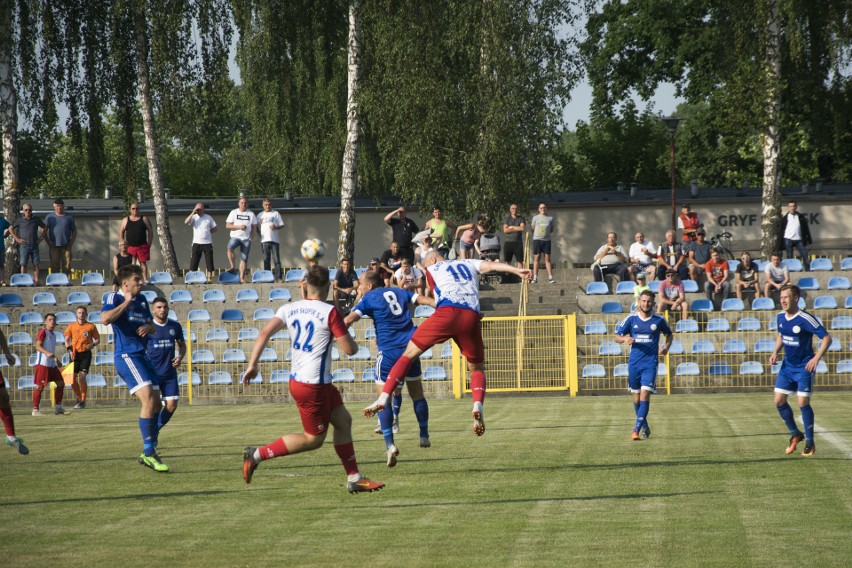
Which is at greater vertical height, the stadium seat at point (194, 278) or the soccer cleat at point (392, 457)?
the stadium seat at point (194, 278)

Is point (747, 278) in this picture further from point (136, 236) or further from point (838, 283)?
point (136, 236)

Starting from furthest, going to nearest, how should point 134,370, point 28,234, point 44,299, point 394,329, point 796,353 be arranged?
point 28,234 → point 44,299 → point 394,329 → point 796,353 → point 134,370

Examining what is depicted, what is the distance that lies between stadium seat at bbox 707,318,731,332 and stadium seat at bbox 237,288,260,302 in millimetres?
10599

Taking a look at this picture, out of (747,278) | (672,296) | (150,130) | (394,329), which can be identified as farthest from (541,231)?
(394,329)

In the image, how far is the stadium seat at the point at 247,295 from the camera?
88.6 feet

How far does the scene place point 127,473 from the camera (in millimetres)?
11617

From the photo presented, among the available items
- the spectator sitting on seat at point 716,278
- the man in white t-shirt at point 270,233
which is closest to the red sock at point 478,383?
the spectator sitting on seat at point 716,278

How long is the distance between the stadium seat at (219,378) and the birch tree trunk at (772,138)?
45.3 feet

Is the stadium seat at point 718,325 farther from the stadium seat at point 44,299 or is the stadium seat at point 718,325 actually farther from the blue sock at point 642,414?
the stadium seat at point 44,299

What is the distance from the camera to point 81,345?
23.7 metres

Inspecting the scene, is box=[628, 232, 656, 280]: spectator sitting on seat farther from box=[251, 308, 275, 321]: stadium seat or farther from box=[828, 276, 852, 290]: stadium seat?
box=[251, 308, 275, 321]: stadium seat

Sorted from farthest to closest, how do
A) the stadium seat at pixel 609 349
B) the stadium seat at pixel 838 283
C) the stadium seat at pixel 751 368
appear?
the stadium seat at pixel 838 283 < the stadium seat at pixel 609 349 < the stadium seat at pixel 751 368

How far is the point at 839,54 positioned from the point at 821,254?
595cm

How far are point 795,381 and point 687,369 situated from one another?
38.2ft
